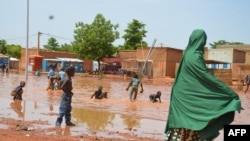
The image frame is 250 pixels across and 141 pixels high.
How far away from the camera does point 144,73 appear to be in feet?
158

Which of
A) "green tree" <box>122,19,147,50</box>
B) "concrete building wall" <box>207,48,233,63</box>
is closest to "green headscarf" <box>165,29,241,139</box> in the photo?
"concrete building wall" <box>207,48,233,63</box>

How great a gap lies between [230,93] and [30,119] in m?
7.41

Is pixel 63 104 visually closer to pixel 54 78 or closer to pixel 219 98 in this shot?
pixel 219 98

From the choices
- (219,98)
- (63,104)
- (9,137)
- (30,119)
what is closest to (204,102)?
(219,98)

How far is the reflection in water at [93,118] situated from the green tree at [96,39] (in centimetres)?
3905

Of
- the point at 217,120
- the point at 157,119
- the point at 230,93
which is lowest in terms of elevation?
the point at 157,119

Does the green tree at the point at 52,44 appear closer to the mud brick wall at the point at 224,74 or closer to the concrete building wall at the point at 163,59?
the concrete building wall at the point at 163,59

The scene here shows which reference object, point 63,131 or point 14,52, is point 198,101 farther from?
point 14,52

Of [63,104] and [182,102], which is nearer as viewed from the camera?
[182,102]

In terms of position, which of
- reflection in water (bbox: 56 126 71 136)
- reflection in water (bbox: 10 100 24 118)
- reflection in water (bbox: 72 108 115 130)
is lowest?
reflection in water (bbox: 72 108 115 130)

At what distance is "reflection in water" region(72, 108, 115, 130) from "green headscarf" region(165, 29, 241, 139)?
544 cm

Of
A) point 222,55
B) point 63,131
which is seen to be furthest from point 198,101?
point 222,55

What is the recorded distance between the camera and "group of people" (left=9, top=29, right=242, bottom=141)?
4.43 metres

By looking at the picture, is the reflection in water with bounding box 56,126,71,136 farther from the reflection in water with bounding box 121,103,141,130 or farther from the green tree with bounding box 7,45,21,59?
the green tree with bounding box 7,45,21,59
